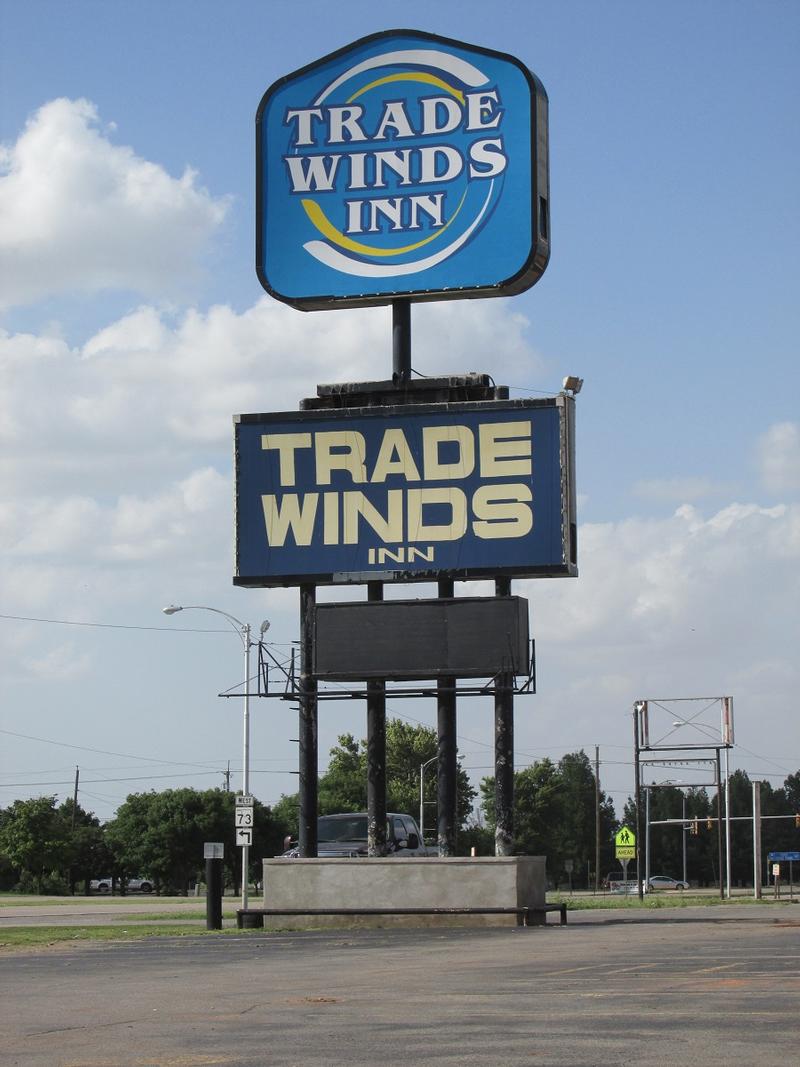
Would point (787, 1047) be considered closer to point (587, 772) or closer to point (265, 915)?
point (265, 915)

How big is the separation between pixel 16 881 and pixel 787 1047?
89285 millimetres

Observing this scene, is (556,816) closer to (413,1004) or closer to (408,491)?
(408,491)

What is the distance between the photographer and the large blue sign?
30.2 metres

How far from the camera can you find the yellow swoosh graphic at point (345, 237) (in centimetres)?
3183

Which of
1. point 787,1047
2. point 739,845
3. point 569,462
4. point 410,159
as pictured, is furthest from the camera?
point 739,845

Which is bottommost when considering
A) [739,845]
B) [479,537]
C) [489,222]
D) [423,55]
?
[739,845]

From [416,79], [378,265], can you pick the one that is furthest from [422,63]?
[378,265]

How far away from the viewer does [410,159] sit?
32156 mm

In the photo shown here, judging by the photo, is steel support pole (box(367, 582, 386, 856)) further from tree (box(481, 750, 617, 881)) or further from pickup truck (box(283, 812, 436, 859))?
tree (box(481, 750, 617, 881))

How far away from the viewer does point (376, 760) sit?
31.1 metres

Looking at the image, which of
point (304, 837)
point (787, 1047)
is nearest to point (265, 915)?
point (304, 837)

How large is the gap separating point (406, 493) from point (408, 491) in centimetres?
6

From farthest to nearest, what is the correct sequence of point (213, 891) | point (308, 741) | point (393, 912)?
point (213, 891) → point (308, 741) → point (393, 912)

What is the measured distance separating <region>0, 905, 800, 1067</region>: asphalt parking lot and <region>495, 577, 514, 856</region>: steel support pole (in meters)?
6.47
